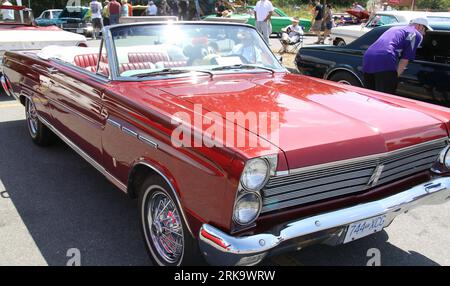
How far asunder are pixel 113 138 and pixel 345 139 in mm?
1643

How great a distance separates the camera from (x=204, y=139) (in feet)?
7.44

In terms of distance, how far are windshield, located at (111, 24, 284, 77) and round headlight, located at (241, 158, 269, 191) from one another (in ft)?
5.26

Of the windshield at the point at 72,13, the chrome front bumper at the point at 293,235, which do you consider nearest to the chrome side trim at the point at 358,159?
the chrome front bumper at the point at 293,235

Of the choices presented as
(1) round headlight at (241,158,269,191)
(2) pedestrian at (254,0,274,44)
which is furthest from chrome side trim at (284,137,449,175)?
(2) pedestrian at (254,0,274,44)

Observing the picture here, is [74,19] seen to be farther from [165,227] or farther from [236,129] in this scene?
[236,129]

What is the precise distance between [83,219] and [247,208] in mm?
1857

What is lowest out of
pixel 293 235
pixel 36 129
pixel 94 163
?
pixel 36 129

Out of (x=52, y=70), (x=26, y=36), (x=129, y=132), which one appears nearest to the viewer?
(x=129, y=132)

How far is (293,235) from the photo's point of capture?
87.1 inches

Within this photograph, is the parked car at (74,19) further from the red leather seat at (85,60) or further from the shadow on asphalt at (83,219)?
the shadow on asphalt at (83,219)

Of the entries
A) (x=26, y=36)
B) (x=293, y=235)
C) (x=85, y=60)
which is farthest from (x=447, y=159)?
(x=26, y=36)

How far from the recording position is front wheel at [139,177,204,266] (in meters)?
2.51

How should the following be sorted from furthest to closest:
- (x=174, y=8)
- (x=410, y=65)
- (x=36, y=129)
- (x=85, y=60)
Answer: (x=174, y=8) → (x=410, y=65) → (x=36, y=129) → (x=85, y=60)
